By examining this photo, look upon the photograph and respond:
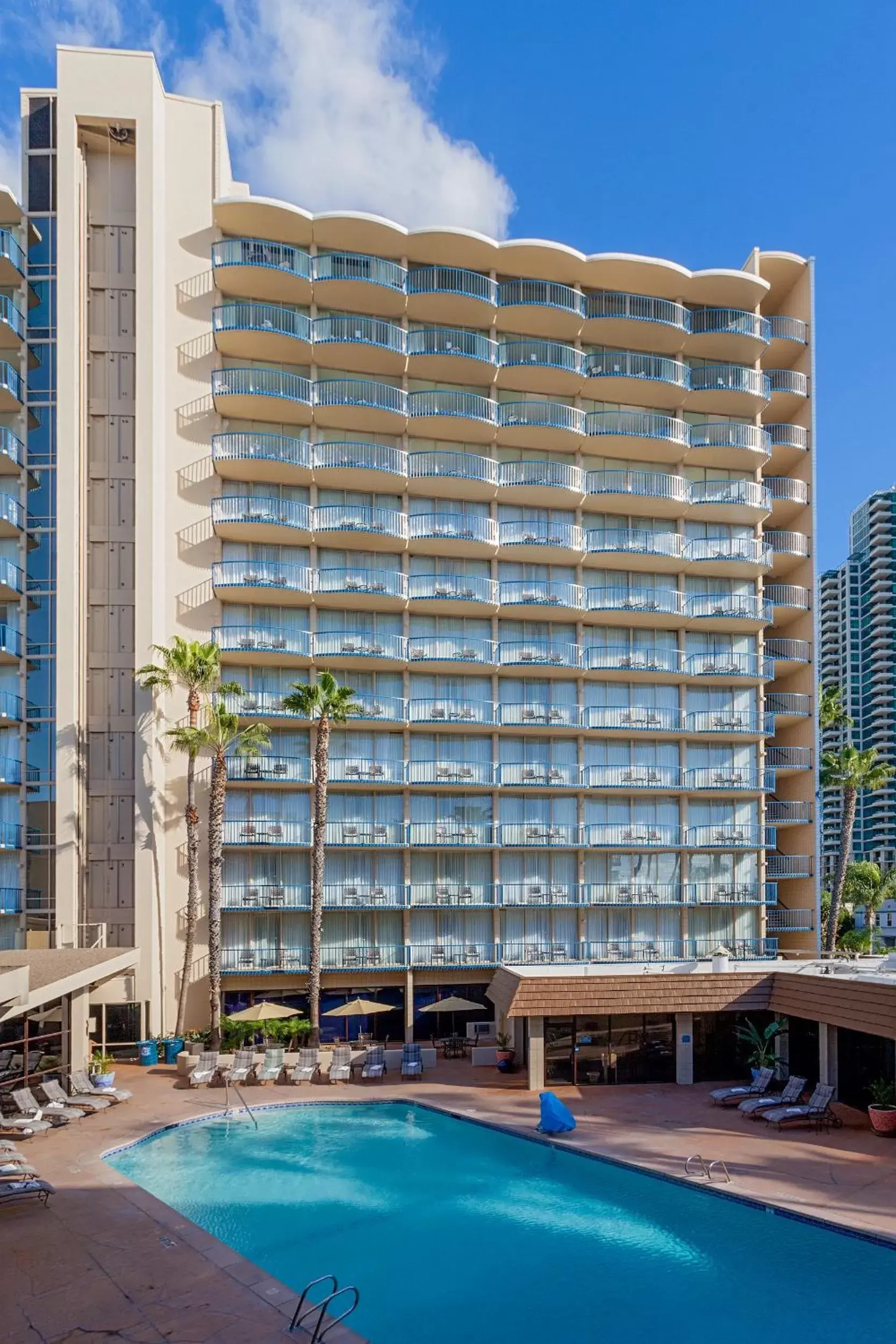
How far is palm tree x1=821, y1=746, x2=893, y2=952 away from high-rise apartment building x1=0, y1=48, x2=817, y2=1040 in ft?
10.9

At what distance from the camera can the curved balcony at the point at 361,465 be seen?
33906mm

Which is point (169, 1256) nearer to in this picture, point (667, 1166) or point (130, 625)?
point (667, 1166)

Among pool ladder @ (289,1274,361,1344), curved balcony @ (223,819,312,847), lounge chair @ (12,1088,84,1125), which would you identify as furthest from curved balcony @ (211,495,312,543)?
pool ladder @ (289,1274,361,1344)

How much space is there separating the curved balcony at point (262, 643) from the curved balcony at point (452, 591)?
446 cm

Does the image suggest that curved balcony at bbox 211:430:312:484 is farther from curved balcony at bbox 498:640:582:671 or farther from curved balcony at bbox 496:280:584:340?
A: curved balcony at bbox 498:640:582:671

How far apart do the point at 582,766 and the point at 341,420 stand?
51.9 ft

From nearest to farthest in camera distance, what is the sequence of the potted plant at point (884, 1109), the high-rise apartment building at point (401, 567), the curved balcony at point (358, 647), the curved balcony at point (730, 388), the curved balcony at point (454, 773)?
the potted plant at point (884, 1109) → the high-rise apartment building at point (401, 567) → the curved balcony at point (358, 647) → the curved balcony at point (454, 773) → the curved balcony at point (730, 388)

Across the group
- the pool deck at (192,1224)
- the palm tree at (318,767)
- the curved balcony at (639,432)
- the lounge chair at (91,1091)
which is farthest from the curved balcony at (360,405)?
the lounge chair at (91,1091)

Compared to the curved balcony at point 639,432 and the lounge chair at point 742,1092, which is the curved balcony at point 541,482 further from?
the lounge chair at point 742,1092

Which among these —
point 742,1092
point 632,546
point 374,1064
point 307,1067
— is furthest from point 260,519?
point 742,1092

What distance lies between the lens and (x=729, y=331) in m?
37.8

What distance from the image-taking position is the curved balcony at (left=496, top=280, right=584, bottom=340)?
35.5 m

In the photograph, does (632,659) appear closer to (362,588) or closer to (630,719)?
(630,719)

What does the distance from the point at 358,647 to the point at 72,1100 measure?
1692 cm
